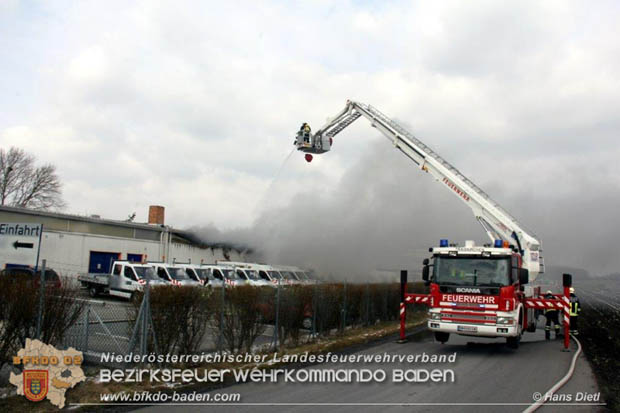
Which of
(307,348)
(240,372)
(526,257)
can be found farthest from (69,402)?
(526,257)

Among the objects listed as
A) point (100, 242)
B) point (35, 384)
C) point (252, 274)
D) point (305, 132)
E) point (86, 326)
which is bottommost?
point (35, 384)

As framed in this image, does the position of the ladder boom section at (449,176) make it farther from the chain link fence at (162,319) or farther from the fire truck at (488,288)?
the chain link fence at (162,319)

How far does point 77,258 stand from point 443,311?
25.5 m

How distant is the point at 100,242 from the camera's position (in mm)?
32156

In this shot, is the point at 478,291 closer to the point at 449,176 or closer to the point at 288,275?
the point at 449,176

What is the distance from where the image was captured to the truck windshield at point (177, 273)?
24578 mm

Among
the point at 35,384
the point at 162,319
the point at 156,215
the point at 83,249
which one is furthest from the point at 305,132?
the point at 156,215

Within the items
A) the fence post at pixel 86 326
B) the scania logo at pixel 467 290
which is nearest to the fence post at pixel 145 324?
the fence post at pixel 86 326

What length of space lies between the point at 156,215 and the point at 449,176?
105 feet

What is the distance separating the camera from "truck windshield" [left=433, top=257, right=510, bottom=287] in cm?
1293

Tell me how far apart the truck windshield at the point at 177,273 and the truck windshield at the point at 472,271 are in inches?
590

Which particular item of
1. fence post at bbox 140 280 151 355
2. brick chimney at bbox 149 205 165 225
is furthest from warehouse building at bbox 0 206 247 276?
fence post at bbox 140 280 151 355

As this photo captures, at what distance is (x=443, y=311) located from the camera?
43.5ft

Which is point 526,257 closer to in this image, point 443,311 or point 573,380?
point 443,311
